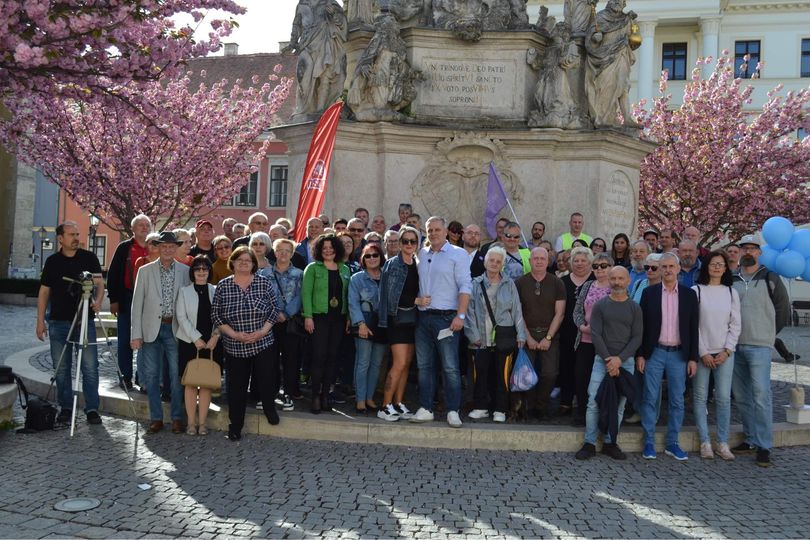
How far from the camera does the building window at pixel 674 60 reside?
1938 inches

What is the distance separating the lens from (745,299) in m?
8.12

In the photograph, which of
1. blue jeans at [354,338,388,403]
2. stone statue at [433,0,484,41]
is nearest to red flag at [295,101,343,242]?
stone statue at [433,0,484,41]

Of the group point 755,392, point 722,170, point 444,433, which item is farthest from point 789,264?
point 722,170

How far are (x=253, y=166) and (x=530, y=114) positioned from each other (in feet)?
53.9

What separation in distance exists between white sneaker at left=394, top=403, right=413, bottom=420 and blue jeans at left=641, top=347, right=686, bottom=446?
223 centimetres

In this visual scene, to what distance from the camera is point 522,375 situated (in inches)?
324

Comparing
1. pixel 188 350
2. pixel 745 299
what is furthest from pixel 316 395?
pixel 745 299

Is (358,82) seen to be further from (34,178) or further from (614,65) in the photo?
(34,178)

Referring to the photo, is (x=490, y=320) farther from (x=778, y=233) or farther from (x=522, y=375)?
(x=778, y=233)

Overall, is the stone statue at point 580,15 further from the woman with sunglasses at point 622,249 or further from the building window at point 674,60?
the building window at point 674,60

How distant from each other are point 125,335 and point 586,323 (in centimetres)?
527

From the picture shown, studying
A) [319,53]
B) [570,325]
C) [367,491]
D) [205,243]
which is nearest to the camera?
[367,491]

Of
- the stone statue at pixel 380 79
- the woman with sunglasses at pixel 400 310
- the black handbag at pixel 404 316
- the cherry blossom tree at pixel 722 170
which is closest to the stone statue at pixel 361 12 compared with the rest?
the stone statue at pixel 380 79

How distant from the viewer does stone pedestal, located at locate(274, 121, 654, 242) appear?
1234 cm
